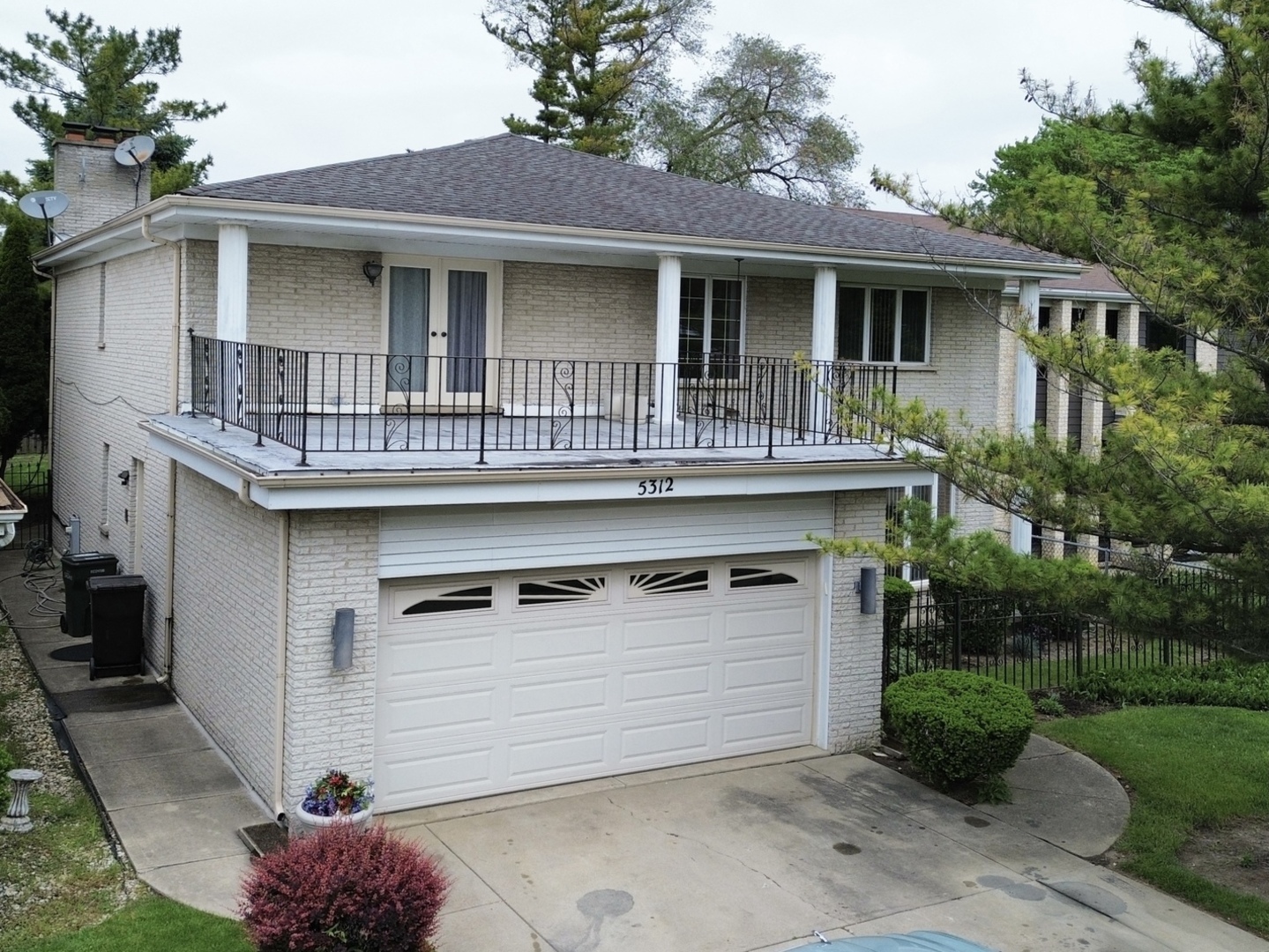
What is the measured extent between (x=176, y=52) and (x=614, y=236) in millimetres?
31987

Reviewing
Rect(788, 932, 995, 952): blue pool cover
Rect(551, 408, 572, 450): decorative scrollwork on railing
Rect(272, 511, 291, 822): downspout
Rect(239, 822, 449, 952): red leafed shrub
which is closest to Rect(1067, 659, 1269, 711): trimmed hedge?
Rect(551, 408, 572, 450): decorative scrollwork on railing

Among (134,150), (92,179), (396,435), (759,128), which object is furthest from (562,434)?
(759,128)

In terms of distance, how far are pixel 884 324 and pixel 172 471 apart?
10.4 metres

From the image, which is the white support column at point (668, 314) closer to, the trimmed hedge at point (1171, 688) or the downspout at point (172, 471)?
the downspout at point (172, 471)

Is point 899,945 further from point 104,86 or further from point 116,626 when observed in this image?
point 104,86

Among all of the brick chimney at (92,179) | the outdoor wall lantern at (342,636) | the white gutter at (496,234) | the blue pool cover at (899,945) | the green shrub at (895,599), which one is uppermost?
the brick chimney at (92,179)

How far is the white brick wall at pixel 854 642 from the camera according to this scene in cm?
1248

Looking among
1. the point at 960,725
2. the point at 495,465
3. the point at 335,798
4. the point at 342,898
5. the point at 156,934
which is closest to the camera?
the point at 342,898

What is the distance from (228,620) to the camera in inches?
460

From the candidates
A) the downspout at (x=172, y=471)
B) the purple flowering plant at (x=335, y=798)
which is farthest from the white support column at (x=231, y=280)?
the purple flowering plant at (x=335, y=798)

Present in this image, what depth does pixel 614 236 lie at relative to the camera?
47.8ft

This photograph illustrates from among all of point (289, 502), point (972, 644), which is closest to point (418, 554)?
point (289, 502)

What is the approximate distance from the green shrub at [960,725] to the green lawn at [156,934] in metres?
6.22

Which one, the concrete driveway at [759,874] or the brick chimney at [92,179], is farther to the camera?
the brick chimney at [92,179]
